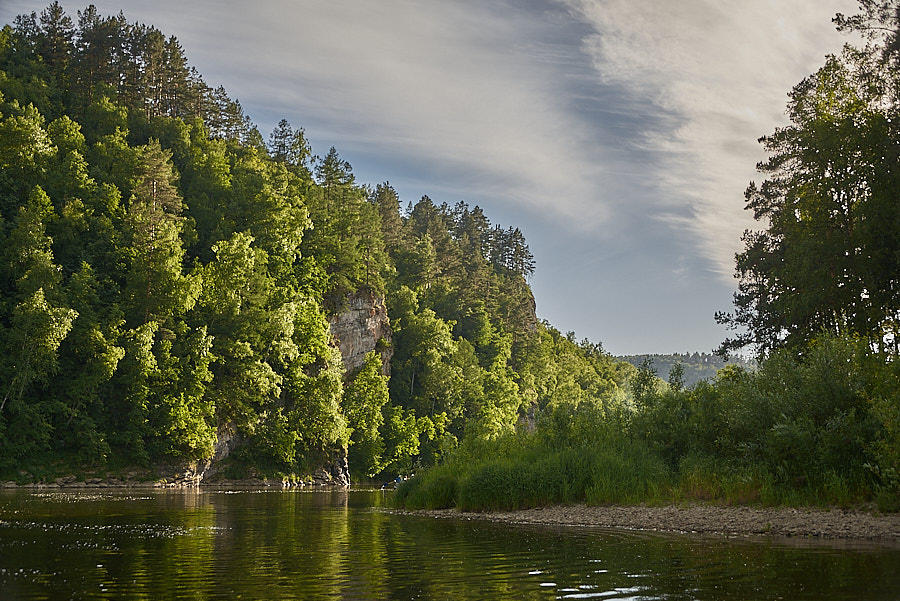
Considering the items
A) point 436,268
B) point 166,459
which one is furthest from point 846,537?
point 436,268

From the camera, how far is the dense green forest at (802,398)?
25156mm

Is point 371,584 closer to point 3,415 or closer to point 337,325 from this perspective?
point 3,415

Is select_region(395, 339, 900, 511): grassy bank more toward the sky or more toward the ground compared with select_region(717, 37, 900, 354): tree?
more toward the ground

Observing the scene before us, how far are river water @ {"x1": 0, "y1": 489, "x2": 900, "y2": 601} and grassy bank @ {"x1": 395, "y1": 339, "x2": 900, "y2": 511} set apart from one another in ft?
21.3

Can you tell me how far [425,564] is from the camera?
15547 mm

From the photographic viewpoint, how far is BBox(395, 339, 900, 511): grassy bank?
953 inches

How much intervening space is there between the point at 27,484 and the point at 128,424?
13.1 m

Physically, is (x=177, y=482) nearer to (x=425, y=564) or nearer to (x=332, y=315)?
(x=332, y=315)

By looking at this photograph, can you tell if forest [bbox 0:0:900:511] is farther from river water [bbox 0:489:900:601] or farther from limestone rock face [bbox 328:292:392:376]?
river water [bbox 0:489:900:601]

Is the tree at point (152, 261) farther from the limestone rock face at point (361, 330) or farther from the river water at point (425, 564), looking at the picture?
the river water at point (425, 564)

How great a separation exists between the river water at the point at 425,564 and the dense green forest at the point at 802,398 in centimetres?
693

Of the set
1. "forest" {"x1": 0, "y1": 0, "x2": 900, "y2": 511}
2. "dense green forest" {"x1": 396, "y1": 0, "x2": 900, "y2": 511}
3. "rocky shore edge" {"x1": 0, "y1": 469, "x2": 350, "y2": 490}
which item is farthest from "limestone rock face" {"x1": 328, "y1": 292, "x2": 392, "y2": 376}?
"dense green forest" {"x1": 396, "y1": 0, "x2": 900, "y2": 511}

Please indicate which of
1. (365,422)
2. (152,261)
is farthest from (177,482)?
(365,422)

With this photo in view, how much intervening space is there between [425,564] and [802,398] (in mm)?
17291
